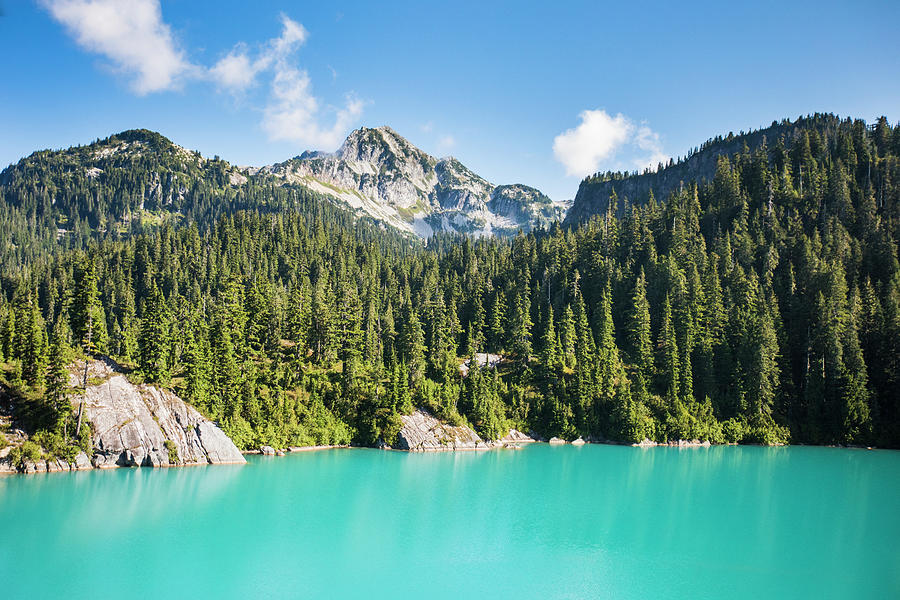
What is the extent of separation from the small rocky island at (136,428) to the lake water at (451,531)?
2057mm

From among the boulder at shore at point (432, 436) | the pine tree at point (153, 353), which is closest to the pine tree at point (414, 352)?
the boulder at shore at point (432, 436)

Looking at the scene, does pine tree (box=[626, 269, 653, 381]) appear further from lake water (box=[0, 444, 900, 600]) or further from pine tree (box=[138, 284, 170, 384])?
pine tree (box=[138, 284, 170, 384])

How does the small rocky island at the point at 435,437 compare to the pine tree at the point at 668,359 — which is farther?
the pine tree at the point at 668,359

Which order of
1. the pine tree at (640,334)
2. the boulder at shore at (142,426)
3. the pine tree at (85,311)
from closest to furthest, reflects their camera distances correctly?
1. the boulder at shore at (142,426)
2. the pine tree at (85,311)
3. the pine tree at (640,334)

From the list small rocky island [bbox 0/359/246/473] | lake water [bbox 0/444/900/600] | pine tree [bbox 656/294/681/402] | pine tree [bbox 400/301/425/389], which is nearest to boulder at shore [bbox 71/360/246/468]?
small rocky island [bbox 0/359/246/473]

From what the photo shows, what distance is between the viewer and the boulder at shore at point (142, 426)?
54.8 metres

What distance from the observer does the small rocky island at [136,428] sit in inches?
2140

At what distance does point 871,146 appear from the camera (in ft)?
389

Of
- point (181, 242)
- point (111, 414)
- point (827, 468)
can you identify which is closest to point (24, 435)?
point (111, 414)

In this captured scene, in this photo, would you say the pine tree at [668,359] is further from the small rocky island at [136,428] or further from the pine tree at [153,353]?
the pine tree at [153,353]

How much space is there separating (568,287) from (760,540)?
70794mm

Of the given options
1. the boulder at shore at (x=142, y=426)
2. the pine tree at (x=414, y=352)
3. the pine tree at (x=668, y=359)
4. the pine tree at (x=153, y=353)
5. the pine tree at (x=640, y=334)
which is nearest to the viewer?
the boulder at shore at (x=142, y=426)

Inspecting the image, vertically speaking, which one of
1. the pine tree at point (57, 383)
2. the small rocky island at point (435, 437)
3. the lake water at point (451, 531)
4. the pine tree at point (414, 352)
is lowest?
the lake water at point (451, 531)

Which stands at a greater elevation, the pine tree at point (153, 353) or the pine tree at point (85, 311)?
the pine tree at point (85, 311)
